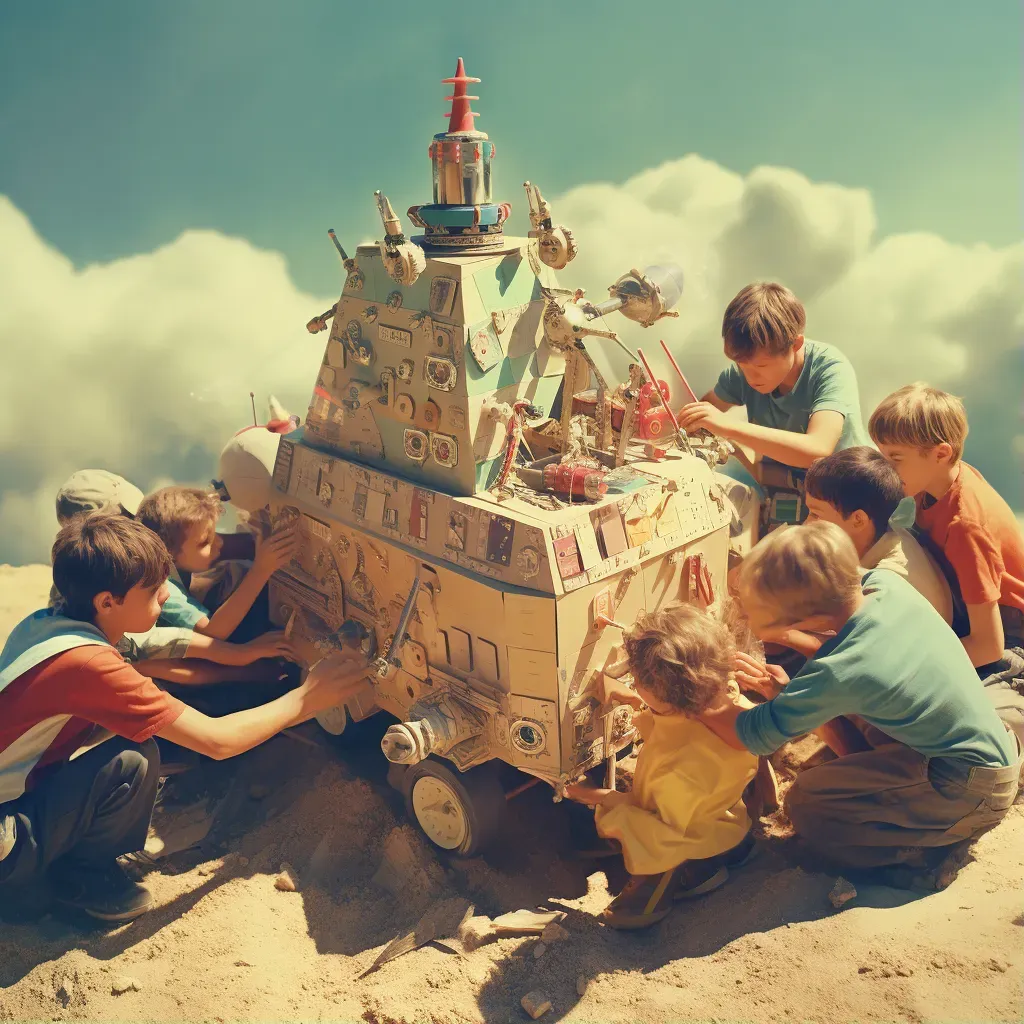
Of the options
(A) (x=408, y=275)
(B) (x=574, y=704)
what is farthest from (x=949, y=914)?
(A) (x=408, y=275)

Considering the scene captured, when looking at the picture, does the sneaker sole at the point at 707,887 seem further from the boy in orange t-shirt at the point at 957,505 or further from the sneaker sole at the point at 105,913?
the sneaker sole at the point at 105,913

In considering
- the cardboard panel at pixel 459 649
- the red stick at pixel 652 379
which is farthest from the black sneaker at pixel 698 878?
the red stick at pixel 652 379

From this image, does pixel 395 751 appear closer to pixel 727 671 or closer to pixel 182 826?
pixel 727 671

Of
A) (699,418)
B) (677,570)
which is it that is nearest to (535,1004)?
(677,570)

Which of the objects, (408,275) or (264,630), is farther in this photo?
(264,630)

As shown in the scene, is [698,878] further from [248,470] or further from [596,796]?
[248,470]

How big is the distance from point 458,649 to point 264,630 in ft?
5.49

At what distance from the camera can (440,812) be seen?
447cm

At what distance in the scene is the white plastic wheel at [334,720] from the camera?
17.0ft

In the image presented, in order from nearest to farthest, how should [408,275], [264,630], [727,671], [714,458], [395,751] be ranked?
[727,671]
[395,751]
[408,275]
[714,458]
[264,630]

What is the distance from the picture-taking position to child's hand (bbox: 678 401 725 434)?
4.74m

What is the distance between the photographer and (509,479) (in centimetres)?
428

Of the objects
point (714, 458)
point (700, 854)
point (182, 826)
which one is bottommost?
point (182, 826)

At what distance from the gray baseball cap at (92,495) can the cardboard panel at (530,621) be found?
236 centimetres
